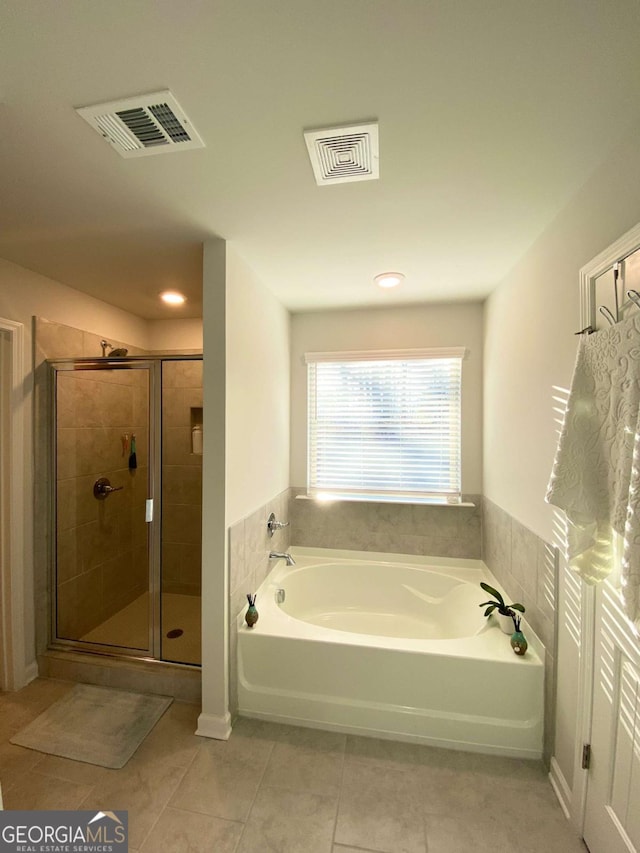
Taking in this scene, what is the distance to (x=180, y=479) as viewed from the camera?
2436 mm

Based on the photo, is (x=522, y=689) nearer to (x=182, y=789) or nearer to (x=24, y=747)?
(x=182, y=789)

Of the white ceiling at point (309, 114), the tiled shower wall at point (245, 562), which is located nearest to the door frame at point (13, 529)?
the white ceiling at point (309, 114)

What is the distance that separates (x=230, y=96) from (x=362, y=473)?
2.37m

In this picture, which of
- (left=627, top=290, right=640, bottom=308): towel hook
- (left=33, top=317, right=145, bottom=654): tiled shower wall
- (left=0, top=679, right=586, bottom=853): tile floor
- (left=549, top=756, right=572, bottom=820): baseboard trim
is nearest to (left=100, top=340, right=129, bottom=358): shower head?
(left=33, top=317, right=145, bottom=654): tiled shower wall

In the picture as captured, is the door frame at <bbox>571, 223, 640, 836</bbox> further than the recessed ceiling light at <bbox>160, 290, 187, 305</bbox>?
No

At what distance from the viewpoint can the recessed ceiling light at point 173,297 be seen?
246 centimetres

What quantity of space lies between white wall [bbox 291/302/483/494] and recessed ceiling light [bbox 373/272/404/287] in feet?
1.65

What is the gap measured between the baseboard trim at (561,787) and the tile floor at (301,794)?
0.09 ft

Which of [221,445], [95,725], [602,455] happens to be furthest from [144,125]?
[95,725]

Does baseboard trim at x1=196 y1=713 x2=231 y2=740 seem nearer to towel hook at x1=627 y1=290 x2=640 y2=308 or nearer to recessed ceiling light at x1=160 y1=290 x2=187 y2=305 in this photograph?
towel hook at x1=627 y1=290 x2=640 y2=308

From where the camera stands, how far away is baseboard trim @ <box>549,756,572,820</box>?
52.6 inches

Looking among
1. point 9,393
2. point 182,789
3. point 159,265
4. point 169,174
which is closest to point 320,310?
point 159,265

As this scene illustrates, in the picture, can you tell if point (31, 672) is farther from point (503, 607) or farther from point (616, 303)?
point (616, 303)

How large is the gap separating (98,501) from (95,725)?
1313 millimetres
